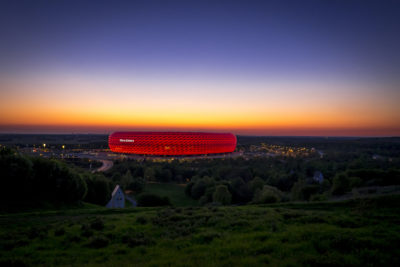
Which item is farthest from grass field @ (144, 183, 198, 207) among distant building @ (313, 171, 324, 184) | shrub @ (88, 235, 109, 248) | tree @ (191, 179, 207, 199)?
shrub @ (88, 235, 109, 248)

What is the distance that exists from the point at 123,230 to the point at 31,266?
3.65 m

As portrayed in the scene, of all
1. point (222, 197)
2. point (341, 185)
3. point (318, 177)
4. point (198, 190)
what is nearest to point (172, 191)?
point (198, 190)

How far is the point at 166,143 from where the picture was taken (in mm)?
100812

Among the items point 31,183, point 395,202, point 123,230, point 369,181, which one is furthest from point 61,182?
point 369,181

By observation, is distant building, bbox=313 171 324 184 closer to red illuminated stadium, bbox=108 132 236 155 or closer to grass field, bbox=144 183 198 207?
grass field, bbox=144 183 198 207

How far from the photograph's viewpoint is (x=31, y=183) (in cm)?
1998

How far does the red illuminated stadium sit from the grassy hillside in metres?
91.0

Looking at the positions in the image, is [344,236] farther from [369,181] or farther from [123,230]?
[369,181]

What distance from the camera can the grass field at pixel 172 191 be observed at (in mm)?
36094

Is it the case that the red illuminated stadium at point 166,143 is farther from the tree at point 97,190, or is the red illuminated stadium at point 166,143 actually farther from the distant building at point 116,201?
the distant building at point 116,201

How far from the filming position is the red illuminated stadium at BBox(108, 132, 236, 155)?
101312mm

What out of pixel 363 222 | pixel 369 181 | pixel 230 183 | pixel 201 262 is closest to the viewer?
pixel 201 262

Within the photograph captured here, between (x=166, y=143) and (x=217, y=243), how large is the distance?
312ft

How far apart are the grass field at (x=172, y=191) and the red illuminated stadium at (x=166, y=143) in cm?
5316
